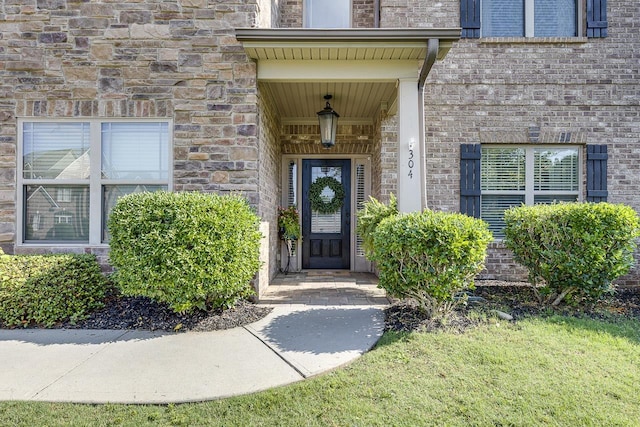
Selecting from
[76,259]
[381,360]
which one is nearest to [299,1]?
[76,259]

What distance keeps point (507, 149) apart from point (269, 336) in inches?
184

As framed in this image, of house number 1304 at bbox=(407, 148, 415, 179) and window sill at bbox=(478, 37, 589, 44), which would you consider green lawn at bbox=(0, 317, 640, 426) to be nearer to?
house number 1304 at bbox=(407, 148, 415, 179)

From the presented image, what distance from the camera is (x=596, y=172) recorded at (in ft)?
17.7

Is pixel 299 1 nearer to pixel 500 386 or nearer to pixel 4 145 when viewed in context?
pixel 4 145

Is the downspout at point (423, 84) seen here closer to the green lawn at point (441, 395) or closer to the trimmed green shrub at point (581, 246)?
the trimmed green shrub at point (581, 246)

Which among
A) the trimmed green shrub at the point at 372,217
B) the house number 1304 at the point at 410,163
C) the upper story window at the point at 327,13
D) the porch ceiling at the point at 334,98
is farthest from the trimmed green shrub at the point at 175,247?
the upper story window at the point at 327,13

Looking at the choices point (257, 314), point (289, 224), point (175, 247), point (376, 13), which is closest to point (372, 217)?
point (257, 314)

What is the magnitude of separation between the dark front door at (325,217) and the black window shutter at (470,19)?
2.91 meters

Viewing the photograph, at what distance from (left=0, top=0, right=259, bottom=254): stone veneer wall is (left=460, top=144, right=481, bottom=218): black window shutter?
3242 mm

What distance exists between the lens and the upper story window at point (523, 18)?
18.2ft

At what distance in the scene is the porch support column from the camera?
174 inches

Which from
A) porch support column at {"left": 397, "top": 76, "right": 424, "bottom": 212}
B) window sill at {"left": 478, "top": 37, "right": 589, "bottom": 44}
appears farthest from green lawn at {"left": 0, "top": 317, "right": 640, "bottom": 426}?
window sill at {"left": 478, "top": 37, "right": 589, "bottom": 44}

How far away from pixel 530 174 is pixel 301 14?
15.4ft

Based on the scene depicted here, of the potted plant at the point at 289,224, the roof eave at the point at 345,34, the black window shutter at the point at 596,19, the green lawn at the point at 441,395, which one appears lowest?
the green lawn at the point at 441,395
